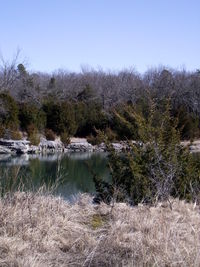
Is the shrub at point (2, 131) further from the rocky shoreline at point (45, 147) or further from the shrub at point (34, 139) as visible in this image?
the shrub at point (34, 139)

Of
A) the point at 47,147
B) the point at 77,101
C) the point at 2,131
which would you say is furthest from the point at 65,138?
the point at 77,101

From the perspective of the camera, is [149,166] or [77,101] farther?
[77,101]

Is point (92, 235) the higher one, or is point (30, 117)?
point (30, 117)

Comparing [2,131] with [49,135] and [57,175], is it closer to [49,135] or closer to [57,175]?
[49,135]

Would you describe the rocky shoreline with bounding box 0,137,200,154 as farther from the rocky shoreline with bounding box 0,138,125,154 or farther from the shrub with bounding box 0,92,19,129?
the shrub with bounding box 0,92,19,129

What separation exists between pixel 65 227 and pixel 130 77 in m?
39.4

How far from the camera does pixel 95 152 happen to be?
1072 inches

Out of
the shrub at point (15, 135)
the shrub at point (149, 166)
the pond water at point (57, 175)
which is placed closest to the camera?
the pond water at point (57, 175)

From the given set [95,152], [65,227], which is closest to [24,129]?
[95,152]

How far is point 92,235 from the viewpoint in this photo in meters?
3.92

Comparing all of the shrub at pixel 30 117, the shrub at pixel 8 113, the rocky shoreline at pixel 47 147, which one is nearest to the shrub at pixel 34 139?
the rocky shoreline at pixel 47 147

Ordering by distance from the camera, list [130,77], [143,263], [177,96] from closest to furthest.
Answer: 1. [143,263]
2. [177,96]
3. [130,77]

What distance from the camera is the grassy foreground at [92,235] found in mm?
3121

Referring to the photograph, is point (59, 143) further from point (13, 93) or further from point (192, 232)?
point (192, 232)
